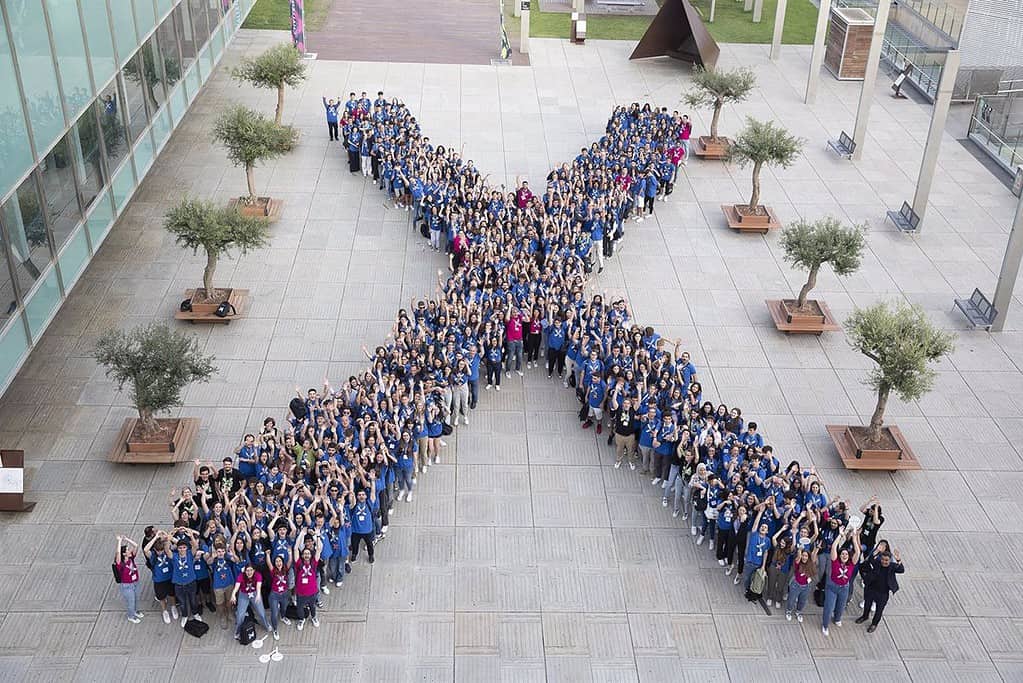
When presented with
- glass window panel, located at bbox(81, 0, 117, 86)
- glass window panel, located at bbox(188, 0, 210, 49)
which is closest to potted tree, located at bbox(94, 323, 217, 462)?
glass window panel, located at bbox(81, 0, 117, 86)

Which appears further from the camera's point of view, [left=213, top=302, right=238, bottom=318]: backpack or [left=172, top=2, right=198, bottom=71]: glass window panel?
[left=172, top=2, right=198, bottom=71]: glass window panel

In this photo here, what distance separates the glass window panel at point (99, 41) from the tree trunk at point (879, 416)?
14.3 m

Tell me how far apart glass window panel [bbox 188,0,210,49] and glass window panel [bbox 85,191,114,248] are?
7.89m

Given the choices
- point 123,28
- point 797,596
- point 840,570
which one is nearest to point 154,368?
point 123,28

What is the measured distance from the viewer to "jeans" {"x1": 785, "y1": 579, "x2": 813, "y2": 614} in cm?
1363

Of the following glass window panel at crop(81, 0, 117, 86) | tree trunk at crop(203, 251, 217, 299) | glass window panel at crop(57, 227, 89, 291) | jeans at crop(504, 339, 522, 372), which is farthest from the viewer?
tree trunk at crop(203, 251, 217, 299)

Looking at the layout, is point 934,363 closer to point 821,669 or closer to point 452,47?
point 821,669

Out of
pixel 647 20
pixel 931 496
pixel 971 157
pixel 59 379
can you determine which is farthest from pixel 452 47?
pixel 931 496

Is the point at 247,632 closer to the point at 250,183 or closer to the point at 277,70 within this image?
the point at 250,183

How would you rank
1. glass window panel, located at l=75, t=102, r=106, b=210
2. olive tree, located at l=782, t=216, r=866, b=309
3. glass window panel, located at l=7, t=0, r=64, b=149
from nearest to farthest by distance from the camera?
glass window panel, located at l=7, t=0, r=64, b=149 → glass window panel, located at l=75, t=102, r=106, b=210 → olive tree, located at l=782, t=216, r=866, b=309

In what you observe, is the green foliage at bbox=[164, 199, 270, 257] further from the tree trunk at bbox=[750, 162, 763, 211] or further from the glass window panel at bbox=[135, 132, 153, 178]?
the tree trunk at bbox=[750, 162, 763, 211]

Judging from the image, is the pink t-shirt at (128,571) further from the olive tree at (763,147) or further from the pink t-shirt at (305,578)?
the olive tree at (763,147)

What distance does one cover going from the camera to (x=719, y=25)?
40.2 meters

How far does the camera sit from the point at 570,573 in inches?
576
